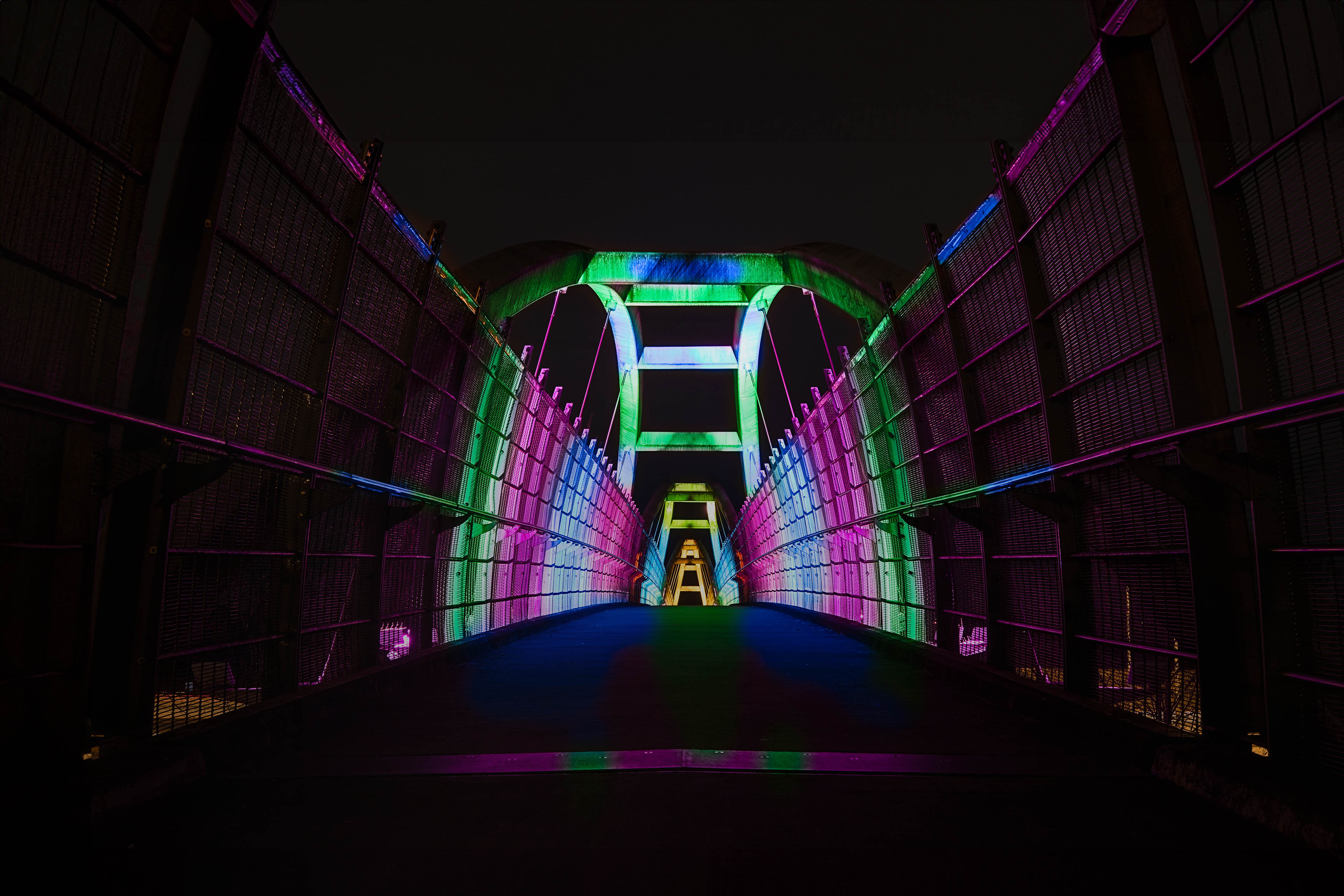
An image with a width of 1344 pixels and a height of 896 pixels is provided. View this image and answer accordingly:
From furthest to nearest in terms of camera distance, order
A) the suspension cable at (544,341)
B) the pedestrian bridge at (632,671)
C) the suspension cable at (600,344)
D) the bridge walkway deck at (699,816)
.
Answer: the suspension cable at (600,344)
the suspension cable at (544,341)
the pedestrian bridge at (632,671)
the bridge walkway deck at (699,816)

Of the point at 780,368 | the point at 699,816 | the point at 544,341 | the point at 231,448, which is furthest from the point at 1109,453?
the point at 780,368

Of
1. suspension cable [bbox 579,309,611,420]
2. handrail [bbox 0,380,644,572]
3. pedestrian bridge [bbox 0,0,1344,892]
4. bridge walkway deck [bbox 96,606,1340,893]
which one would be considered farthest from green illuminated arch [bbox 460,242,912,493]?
bridge walkway deck [bbox 96,606,1340,893]

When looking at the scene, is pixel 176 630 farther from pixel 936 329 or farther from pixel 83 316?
pixel 936 329

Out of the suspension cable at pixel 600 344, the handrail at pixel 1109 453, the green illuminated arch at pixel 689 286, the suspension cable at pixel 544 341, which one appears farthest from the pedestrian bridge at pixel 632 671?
the suspension cable at pixel 600 344

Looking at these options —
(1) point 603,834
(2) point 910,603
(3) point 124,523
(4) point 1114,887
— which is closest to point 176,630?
(3) point 124,523

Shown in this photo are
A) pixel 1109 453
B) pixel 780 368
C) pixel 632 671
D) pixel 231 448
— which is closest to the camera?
pixel 231 448

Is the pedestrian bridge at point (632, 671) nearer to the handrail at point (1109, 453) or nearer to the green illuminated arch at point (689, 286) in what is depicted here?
the handrail at point (1109, 453)

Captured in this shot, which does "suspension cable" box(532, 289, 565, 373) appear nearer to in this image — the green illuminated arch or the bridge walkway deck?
the green illuminated arch

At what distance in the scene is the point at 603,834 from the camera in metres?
3.78

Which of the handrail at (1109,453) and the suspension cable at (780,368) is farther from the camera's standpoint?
the suspension cable at (780,368)

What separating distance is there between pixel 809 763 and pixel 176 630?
4266 mm

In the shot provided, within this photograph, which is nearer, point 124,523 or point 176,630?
point 124,523

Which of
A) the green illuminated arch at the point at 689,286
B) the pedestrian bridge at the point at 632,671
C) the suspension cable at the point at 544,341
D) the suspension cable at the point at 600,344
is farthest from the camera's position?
the suspension cable at the point at 600,344

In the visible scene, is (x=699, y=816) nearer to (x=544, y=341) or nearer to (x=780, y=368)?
(x=544, y=341)
